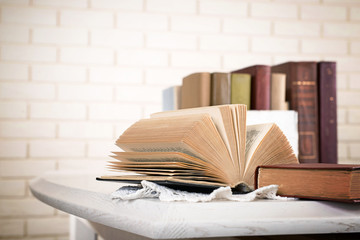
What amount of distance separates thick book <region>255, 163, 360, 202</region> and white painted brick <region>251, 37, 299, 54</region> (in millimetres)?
1796

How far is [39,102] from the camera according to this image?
2.03 m

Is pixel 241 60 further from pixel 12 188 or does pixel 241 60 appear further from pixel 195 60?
pixel 12 188

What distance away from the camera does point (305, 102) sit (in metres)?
1.07

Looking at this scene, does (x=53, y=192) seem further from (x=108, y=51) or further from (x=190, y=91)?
(x=108, y=51)

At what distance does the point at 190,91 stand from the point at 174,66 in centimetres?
118

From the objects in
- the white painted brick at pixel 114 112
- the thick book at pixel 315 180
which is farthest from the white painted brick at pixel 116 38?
the thick book at pixel 315 180

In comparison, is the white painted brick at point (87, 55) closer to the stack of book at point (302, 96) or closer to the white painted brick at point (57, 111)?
the white painted brick at point (57, 111)

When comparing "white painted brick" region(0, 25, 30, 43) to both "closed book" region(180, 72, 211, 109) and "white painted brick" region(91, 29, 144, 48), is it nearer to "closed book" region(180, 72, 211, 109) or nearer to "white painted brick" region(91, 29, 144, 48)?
"white painted brick" region(91, 29, 144, 48)

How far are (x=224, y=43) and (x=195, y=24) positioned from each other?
0.56ft

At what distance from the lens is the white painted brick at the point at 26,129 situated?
78.6 inches

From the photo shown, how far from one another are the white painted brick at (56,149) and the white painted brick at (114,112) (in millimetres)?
150

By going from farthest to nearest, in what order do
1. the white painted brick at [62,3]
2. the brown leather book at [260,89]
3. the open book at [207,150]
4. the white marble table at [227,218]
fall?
Answer: 1. the white painted brick at [62,3]
2. the brown leather book at [260,89]
3. the open book at [207,150]
4. the white marble table at [227,218]

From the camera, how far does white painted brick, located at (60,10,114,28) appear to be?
6.84 ft

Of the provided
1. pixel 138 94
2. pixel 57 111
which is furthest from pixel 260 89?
pixel 57 111
